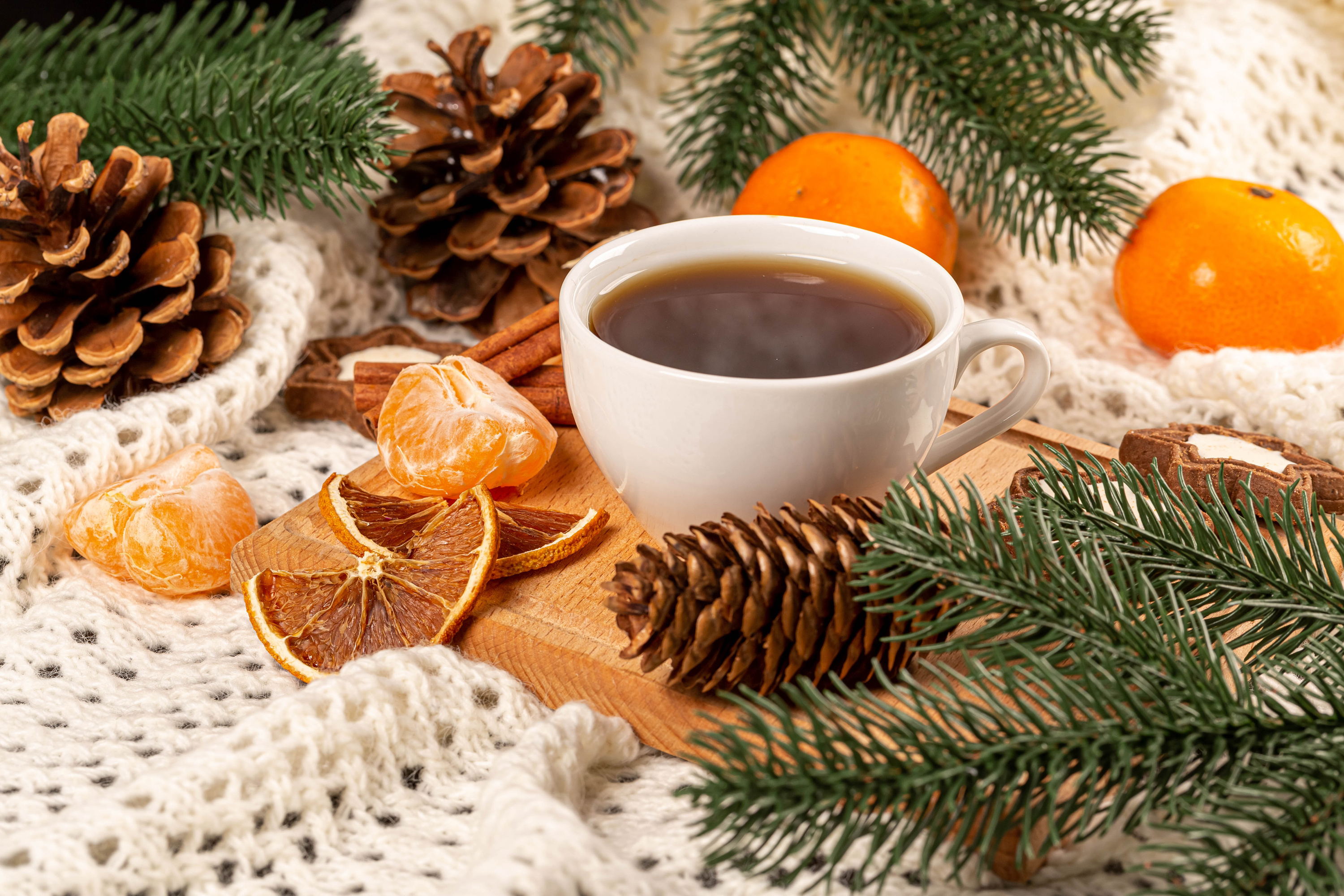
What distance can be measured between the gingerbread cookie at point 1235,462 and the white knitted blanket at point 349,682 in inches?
3.1

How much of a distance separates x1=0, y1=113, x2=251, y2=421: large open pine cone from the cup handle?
66 cm

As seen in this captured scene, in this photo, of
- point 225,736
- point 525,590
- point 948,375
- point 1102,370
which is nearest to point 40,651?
point 225,736

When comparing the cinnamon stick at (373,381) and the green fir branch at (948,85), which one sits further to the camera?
the green fir branch at (948,85)

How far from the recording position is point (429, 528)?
0.79m

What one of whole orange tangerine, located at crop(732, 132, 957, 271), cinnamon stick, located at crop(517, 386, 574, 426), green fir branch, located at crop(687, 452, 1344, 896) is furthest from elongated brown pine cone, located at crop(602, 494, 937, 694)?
whole orange tangerine, located at crop(732, 132, 957, 271)

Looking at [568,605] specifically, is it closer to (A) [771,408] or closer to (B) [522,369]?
(A) [771,408]

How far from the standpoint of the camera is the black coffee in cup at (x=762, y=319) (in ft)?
2.45

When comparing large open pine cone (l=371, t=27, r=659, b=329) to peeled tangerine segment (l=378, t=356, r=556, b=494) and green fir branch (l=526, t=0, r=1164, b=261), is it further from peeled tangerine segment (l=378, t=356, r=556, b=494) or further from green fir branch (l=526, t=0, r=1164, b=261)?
peeled tangerine segment (l=378, t=356, r=556, b=494)

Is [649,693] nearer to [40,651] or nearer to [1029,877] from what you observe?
[1029,877]

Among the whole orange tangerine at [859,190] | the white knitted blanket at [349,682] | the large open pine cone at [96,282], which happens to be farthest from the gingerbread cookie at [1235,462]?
the large open pine cone at [96,282]

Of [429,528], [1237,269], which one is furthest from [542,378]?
A: [1237,269]

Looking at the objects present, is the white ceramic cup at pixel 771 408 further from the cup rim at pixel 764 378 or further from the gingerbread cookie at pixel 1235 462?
the gingerbread cookie at pixel 1235 462

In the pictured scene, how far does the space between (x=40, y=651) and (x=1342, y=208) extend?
1.39 meters

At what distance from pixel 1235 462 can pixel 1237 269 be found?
288 millimetres
